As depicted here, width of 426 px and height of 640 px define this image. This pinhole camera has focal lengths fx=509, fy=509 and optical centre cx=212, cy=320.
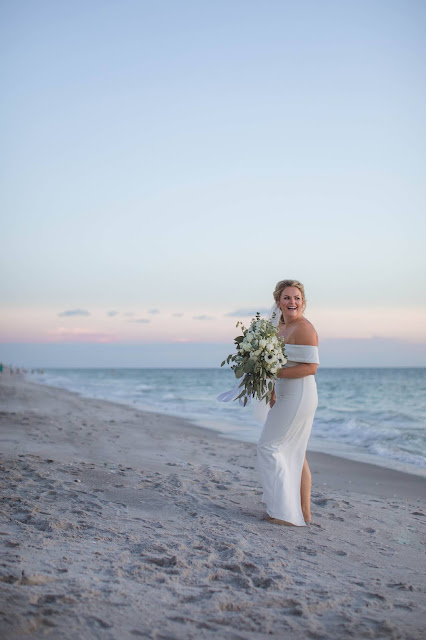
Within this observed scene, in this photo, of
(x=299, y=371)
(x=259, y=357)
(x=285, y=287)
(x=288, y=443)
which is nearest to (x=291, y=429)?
(x=288, y=443)

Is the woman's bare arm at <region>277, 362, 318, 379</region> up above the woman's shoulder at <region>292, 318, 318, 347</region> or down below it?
below

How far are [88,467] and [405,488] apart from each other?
4683 millimetres

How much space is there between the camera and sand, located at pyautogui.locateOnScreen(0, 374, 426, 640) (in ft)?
9.35

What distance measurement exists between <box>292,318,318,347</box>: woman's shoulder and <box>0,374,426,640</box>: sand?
5.86 feet

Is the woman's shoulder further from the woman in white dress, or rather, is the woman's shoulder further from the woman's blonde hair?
the woman's blonde hair

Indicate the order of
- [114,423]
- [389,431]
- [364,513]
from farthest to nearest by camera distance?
1. [389,431]
2. [114,423]
3. [364,513]

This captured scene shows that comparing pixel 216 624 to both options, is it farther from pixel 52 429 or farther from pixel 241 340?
pixel 52 429

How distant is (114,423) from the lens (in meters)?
13.2

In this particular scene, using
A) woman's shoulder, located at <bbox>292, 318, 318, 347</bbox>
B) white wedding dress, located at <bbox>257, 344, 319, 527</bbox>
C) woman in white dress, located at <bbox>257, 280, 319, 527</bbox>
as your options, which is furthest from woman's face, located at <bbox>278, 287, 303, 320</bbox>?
white wedding dress, located at <bbox>257, 344, 319, 527</bbox>

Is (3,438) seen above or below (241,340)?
below

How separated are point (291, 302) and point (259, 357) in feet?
2.59

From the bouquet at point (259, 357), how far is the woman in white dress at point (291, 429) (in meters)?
0.23

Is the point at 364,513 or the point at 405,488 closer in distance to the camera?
the point at 364,513

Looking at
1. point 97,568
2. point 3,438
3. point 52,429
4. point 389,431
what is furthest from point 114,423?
point 97,568
